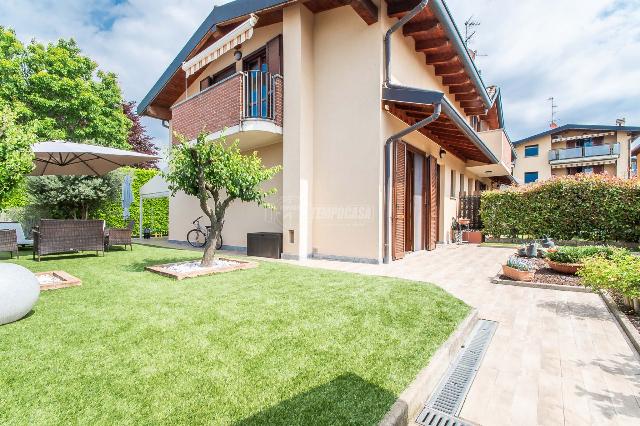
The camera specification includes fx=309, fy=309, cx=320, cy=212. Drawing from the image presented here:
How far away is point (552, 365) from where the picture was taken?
111 inches

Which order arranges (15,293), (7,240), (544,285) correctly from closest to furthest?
(15,293) → (544,285) → (7,240)

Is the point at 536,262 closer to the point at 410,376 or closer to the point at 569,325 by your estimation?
the point at 569,325

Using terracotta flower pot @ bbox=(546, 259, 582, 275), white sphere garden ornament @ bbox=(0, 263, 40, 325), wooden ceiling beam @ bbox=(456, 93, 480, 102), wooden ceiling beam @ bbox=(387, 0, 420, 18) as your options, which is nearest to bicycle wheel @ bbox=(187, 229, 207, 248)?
white sphere garden ornament @ bbox=(0, 263, 40, 325)

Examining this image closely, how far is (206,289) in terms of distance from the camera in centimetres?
488

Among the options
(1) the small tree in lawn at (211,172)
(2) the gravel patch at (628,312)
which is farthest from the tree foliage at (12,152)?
(2) the gravel patch at (628,312)

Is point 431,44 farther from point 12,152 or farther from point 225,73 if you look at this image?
point 12,152

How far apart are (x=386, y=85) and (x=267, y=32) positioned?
450 cm

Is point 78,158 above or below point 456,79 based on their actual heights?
below

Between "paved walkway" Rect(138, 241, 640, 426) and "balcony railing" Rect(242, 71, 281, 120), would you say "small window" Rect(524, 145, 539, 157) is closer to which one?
"balcony railing" Rect(242, 71, 281, 120)

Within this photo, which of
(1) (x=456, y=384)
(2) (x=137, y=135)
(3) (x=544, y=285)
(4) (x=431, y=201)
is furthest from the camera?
(2) (x=137, y=135)

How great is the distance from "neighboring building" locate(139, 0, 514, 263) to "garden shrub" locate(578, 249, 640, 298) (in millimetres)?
3930

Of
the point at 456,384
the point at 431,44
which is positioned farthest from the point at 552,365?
the point at 431,44

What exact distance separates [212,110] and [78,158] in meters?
3.84

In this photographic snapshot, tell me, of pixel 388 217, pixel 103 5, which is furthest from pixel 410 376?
pixel 103 5
